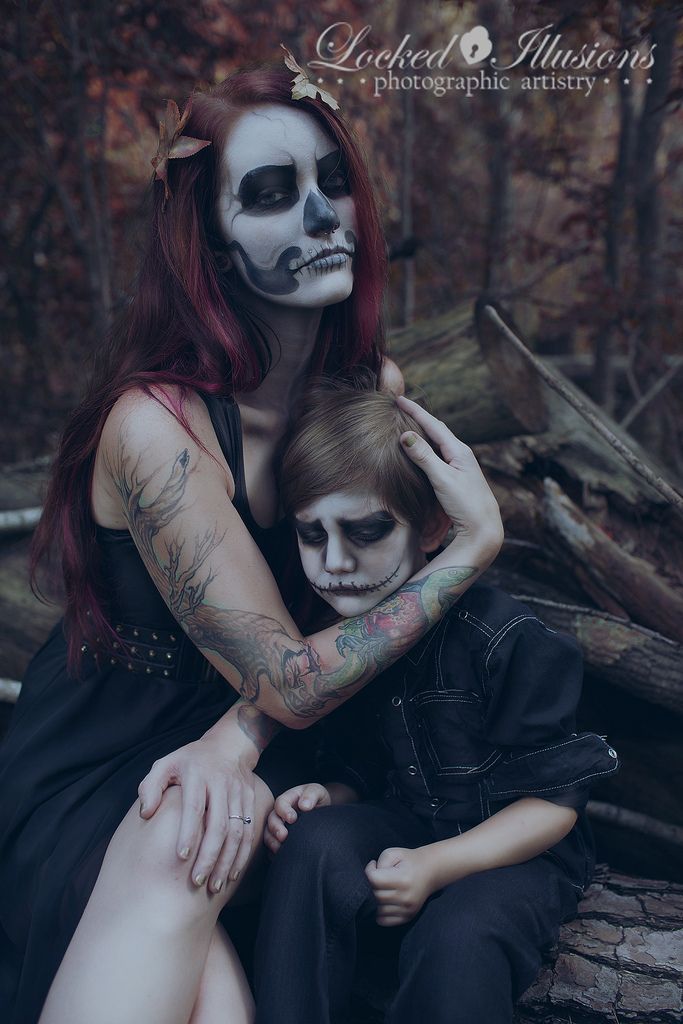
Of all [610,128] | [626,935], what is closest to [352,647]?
[626,935]

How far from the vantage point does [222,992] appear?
1788 mm

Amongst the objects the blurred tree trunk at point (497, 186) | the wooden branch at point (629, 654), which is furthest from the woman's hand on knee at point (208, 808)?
the blurred tree trunk at point (497, 186)

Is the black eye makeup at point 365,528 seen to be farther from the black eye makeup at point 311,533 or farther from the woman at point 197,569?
the woman at point 197,569

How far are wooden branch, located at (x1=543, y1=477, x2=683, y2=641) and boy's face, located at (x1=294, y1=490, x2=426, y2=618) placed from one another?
79cm

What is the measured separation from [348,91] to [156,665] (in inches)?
156

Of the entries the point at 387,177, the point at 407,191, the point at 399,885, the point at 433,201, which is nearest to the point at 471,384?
the point at 399,885

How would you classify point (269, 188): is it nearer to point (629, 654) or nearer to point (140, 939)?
point (629, 654)

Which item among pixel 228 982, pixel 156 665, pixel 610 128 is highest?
pixel 610 128

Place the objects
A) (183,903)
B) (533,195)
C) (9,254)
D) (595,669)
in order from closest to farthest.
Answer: (183,903) < (595,669) < (9,254) < (533,195)

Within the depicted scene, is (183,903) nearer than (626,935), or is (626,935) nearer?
(183,903)

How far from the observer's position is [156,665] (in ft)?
7.35

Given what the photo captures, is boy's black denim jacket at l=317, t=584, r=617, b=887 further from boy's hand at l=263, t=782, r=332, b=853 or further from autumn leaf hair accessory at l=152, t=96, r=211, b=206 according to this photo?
autumn leaf hair accessory at l=152, t=96, r=211, b=206

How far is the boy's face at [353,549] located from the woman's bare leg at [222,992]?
75 centimetres

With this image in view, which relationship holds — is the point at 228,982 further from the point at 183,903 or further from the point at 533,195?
the point at 533,195
